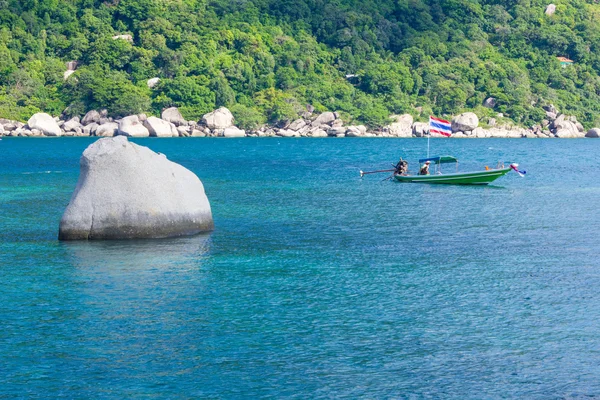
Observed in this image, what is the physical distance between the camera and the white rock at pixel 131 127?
13975cm

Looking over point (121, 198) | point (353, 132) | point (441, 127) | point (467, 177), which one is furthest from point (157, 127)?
point (121, 198)

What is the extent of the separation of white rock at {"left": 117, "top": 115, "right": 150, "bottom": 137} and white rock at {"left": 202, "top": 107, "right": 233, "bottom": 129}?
12.3m

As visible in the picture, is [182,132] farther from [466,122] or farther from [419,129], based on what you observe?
[466,122]

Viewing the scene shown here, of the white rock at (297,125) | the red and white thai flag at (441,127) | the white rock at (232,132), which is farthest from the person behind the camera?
the white rock at (297,125)

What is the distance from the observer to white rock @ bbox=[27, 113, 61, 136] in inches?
5571

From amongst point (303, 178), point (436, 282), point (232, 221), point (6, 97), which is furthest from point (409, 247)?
point (6, 97)

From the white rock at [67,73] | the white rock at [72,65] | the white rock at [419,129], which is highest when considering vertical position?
the white rock at [72,65]

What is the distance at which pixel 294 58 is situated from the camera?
169 m

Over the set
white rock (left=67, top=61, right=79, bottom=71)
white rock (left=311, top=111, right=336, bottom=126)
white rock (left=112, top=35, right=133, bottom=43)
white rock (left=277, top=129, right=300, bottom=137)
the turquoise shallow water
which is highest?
white rock (left=112, top=35, right=133, bottom=43)

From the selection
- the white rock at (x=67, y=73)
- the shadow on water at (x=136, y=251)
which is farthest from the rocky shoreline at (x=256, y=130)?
the shadow on water at (x=136, y=251)

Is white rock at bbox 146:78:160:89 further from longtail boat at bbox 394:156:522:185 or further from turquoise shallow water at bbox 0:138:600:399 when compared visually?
turquoise shallow water at bbox 0:138:600:399

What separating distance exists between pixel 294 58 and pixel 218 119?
82.7 ft

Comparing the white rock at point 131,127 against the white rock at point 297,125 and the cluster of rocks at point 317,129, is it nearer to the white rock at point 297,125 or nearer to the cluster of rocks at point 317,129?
the cluster of rocks at point 317,129

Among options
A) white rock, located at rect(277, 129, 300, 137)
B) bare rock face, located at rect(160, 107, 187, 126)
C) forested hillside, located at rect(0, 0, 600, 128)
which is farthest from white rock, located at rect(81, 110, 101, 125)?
white rock, located at rect(277, 129, 300, 137)
